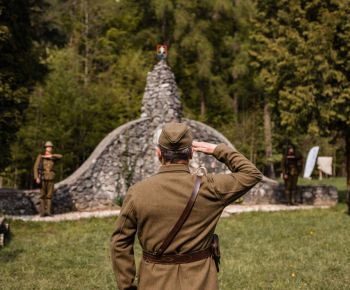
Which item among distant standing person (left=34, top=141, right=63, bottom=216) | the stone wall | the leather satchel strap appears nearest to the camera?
the leather satchel strap

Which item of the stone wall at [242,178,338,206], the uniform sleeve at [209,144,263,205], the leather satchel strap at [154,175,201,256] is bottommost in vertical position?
the stone wall at [242,178,338,206]

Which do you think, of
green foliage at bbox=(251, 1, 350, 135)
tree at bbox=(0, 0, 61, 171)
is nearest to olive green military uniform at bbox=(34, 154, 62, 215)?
tree at bbox=(0, 0, 61, 171)

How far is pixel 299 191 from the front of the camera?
17.1m

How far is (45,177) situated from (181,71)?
20724 mm

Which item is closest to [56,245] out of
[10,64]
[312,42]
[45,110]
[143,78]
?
[10,64]

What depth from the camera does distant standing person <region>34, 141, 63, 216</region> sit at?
13062 millimetres

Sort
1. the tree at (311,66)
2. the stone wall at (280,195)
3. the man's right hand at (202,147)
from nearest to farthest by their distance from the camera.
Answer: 1. the man's right hand at (202,147)
2. the tree at (311,66)
3. the stone wall at (280,195)

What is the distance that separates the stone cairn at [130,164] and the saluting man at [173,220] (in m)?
11.1

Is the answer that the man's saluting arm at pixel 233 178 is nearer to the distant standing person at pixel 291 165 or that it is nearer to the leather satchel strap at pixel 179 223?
the leather satchel strap at pixel 179 223

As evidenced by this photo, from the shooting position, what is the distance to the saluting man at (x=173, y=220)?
9.88 ft

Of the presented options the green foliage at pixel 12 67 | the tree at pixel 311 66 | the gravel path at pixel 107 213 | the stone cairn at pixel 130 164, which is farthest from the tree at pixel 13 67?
the tree at pixel 311 66

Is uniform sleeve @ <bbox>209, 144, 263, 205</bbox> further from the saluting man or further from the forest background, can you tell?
the forest background

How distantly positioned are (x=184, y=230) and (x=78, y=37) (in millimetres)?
28569

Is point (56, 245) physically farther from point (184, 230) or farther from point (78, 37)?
point (78, 37)
